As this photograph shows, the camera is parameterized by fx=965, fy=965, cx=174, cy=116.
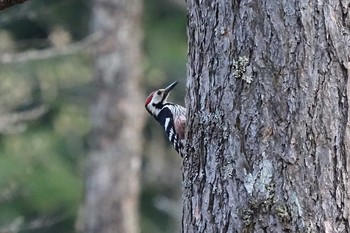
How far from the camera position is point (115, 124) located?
1146 centimetres

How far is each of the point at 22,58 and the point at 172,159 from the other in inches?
368

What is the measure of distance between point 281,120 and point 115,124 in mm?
7766

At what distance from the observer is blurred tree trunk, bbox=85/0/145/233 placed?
11484mm

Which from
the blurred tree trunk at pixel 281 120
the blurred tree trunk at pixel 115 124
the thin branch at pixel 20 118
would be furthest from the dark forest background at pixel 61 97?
the blurred tree trunk at pixel 281 120

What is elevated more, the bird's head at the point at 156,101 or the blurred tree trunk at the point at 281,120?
the blurred tree trunk at the point at 281,120

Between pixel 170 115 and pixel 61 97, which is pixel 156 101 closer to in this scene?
pixel 170 115

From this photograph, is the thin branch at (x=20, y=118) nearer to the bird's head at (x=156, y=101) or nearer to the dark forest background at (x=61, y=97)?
the bird's head at (x=156, y=101)

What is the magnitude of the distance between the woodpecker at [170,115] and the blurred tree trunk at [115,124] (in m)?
3.32

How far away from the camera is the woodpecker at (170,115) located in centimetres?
662

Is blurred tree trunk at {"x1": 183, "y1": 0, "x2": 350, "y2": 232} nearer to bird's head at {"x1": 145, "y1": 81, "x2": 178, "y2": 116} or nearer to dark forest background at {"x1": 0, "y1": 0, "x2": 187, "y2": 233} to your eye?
bird's head at {"x1": 145, "y1": 81, "x2": 178, "y2": 116}

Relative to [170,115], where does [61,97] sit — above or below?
below

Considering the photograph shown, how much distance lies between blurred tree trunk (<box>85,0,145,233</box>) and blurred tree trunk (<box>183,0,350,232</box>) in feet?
24.9

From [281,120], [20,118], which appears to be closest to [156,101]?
[20,118]

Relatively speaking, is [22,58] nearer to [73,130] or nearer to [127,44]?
[127,44]
